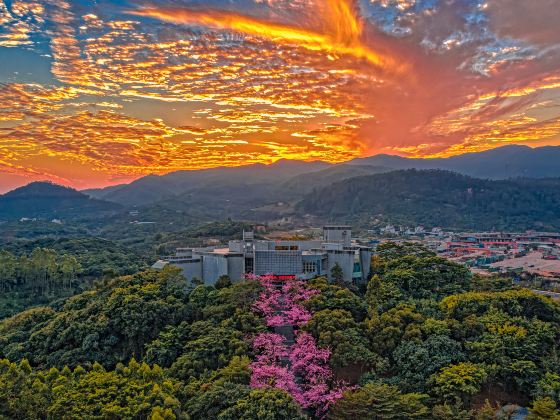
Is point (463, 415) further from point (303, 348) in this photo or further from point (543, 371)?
point (303, 348)

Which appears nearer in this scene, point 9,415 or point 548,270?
point 9,415

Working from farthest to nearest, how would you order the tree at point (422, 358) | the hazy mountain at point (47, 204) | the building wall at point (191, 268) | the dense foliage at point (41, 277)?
the hazy mountain at point (47, 204)
the dense foliage at point (41, 277)
the building wall at point (191, 268)
the tree at point (422, 358)

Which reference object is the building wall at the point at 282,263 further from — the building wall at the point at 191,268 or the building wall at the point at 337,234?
the building wall at the point at 337,234

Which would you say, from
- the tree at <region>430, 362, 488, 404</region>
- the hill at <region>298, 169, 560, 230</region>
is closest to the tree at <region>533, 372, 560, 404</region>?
the tree at <region>430, 362, 488, 404</region>

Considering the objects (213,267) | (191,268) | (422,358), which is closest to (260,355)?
(422,358)

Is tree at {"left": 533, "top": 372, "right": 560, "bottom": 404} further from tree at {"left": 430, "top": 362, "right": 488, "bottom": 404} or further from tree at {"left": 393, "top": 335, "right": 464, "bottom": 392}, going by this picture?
tree at {"left": 393, "top": 335, "right": 464, "bottom": 392}

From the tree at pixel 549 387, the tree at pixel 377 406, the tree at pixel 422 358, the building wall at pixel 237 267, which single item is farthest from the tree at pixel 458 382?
the building wall at pixel 237 267

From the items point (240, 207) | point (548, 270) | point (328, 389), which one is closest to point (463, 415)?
point (328, 389)
